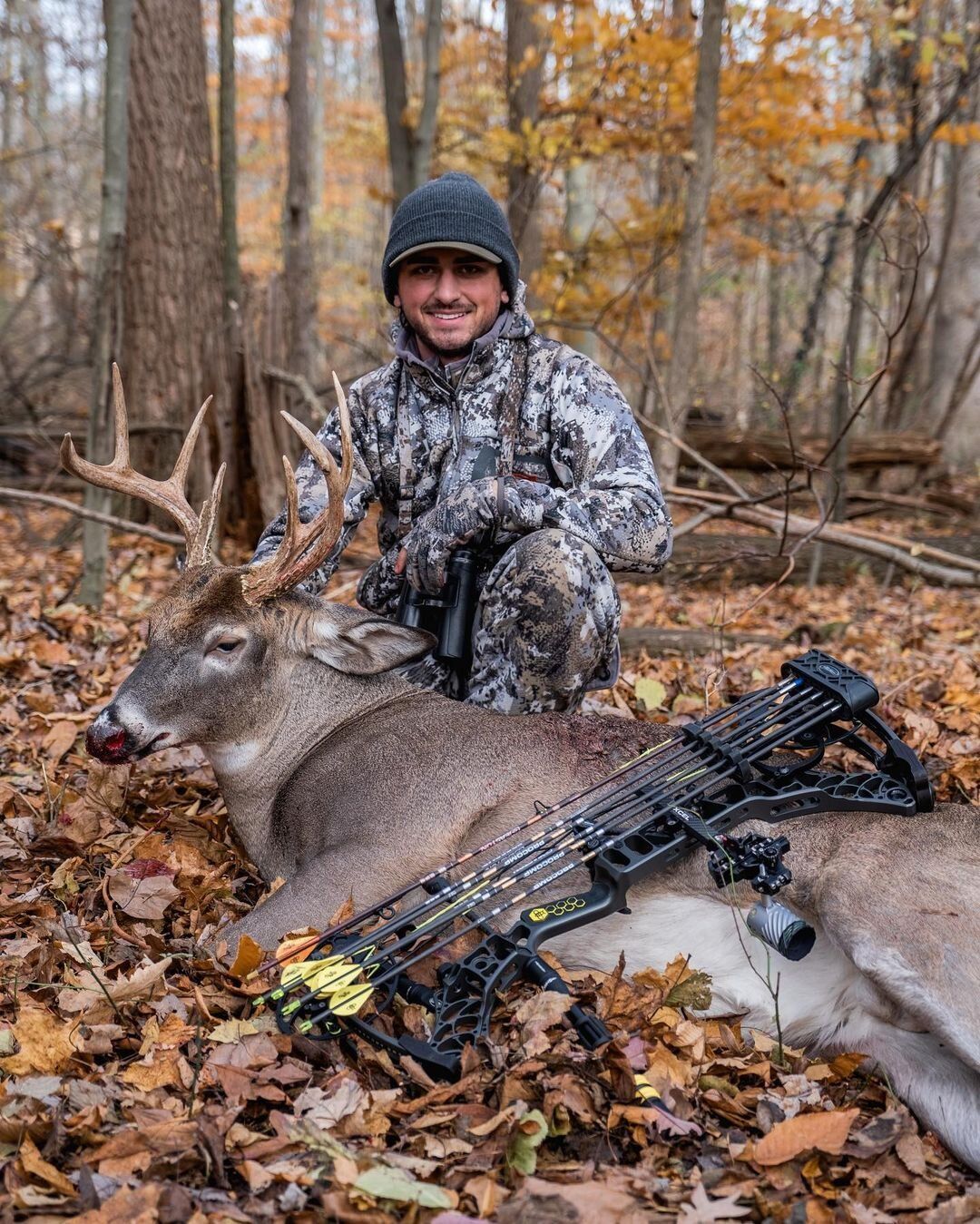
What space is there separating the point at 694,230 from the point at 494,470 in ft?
16.9

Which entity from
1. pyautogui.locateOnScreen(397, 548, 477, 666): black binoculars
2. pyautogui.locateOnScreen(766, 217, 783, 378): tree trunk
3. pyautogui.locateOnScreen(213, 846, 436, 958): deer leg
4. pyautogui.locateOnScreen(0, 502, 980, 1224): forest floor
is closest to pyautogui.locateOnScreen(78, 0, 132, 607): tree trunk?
pyautogui.locateOnScreen(397, 548, 477, 666): black binoculars

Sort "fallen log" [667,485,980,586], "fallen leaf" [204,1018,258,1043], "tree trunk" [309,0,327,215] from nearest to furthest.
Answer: "fallen leaf" [204,1018,258,1043] < "fallen log" [667,485,980,586] < "tree trunk" [309,0,327,215]

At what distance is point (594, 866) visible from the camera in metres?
3.22

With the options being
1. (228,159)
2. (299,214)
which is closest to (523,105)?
(228,159)

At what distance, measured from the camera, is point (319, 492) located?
4.80 metres

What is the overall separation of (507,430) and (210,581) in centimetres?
156

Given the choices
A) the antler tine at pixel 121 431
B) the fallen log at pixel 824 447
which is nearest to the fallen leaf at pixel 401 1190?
the antler tine at pixel 121 431

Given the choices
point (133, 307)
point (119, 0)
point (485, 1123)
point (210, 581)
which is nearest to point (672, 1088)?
point (485, 1123)

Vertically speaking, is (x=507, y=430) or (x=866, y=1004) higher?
(x=507, y=430)

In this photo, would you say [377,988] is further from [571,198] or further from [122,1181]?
[571,198]

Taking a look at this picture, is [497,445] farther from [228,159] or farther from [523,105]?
[523,105]

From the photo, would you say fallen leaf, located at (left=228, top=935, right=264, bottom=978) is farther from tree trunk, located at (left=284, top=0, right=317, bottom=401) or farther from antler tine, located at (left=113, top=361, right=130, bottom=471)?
tree trunk, located at (left=284, top=0, right=317, bottom=401)

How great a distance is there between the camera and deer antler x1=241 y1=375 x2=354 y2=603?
3.86m

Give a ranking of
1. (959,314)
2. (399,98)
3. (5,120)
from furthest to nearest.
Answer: (5,120)
(959,314)
(399,98)
